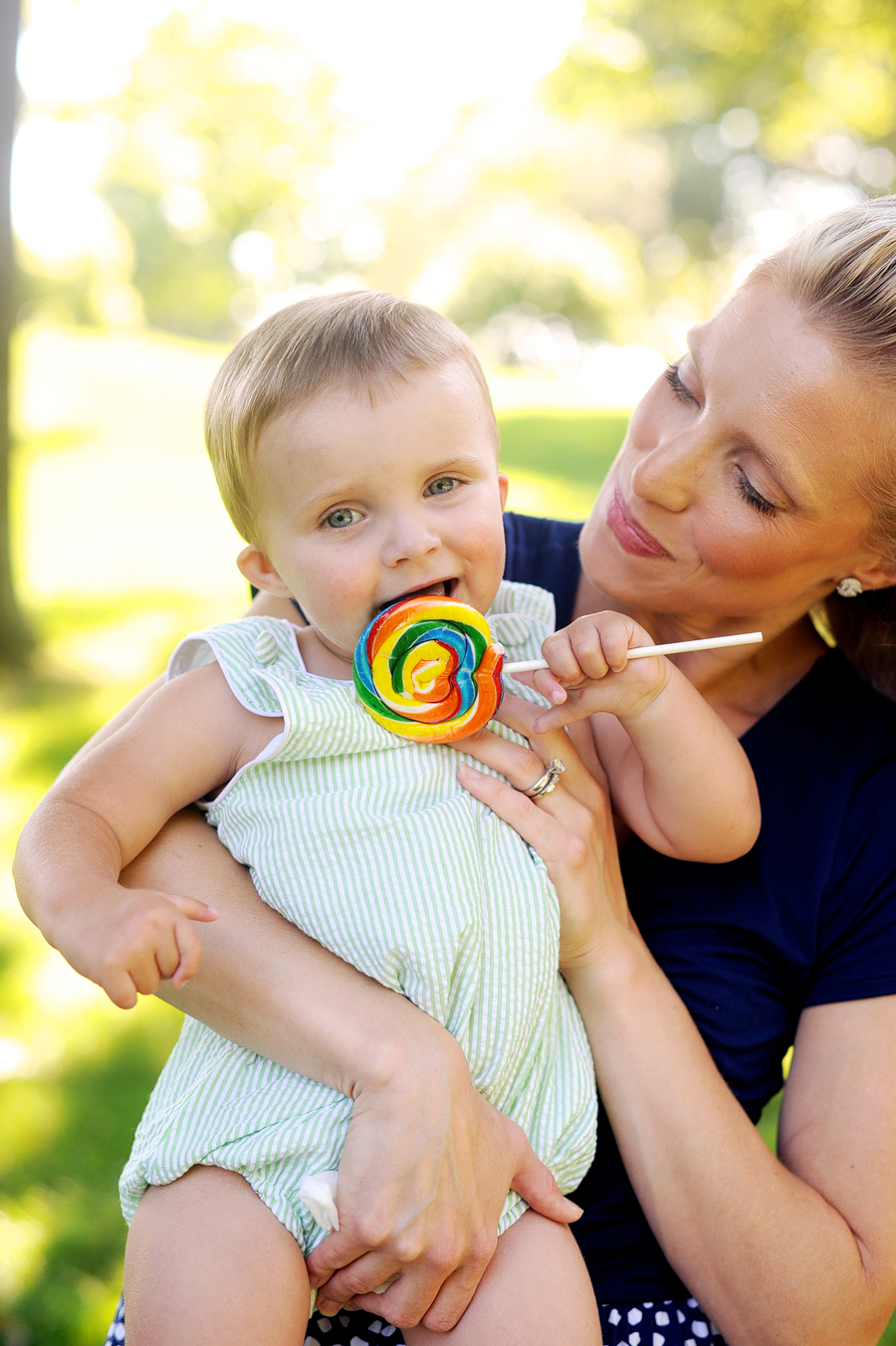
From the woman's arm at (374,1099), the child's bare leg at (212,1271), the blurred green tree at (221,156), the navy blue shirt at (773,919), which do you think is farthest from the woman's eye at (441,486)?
the blurred green tree at (221,156)

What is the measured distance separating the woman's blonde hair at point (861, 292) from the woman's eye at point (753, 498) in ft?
0.65

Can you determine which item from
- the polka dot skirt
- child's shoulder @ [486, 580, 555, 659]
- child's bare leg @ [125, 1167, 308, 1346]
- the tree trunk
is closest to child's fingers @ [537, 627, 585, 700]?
child's shoulder @ [486, 580, 555, 659]

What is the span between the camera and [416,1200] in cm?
169

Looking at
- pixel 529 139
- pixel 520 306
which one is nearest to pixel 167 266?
pixel 529 139

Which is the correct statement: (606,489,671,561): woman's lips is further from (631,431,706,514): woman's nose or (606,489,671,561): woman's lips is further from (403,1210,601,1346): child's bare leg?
(403,1210,601,1346): child's bare leg

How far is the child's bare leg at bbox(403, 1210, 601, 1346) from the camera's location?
171 cm

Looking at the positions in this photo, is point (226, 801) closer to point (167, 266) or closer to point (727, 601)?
point (727, 601)

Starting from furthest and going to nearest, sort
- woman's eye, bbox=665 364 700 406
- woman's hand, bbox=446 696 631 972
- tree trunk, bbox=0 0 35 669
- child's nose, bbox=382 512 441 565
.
A: 1. tree trunk, bbox=0 0 35 669
2. woman's eye, bbox=665 364 700 406
3. woman's hand, bbox=446 696 631 972
4. child's nose, bbox=382 512 441 565

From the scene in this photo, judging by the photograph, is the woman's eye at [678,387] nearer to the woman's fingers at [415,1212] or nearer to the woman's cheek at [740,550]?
the woman's cheek at [740,550]

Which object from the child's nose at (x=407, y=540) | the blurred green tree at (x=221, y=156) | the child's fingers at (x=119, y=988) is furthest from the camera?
the blurred green tree at (x=221, y=156)

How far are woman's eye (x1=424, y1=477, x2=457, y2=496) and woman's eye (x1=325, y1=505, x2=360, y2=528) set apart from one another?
0.44 ft

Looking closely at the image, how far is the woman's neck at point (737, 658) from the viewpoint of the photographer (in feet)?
7.93

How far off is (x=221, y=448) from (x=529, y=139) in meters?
26.8

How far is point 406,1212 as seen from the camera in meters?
1.68
